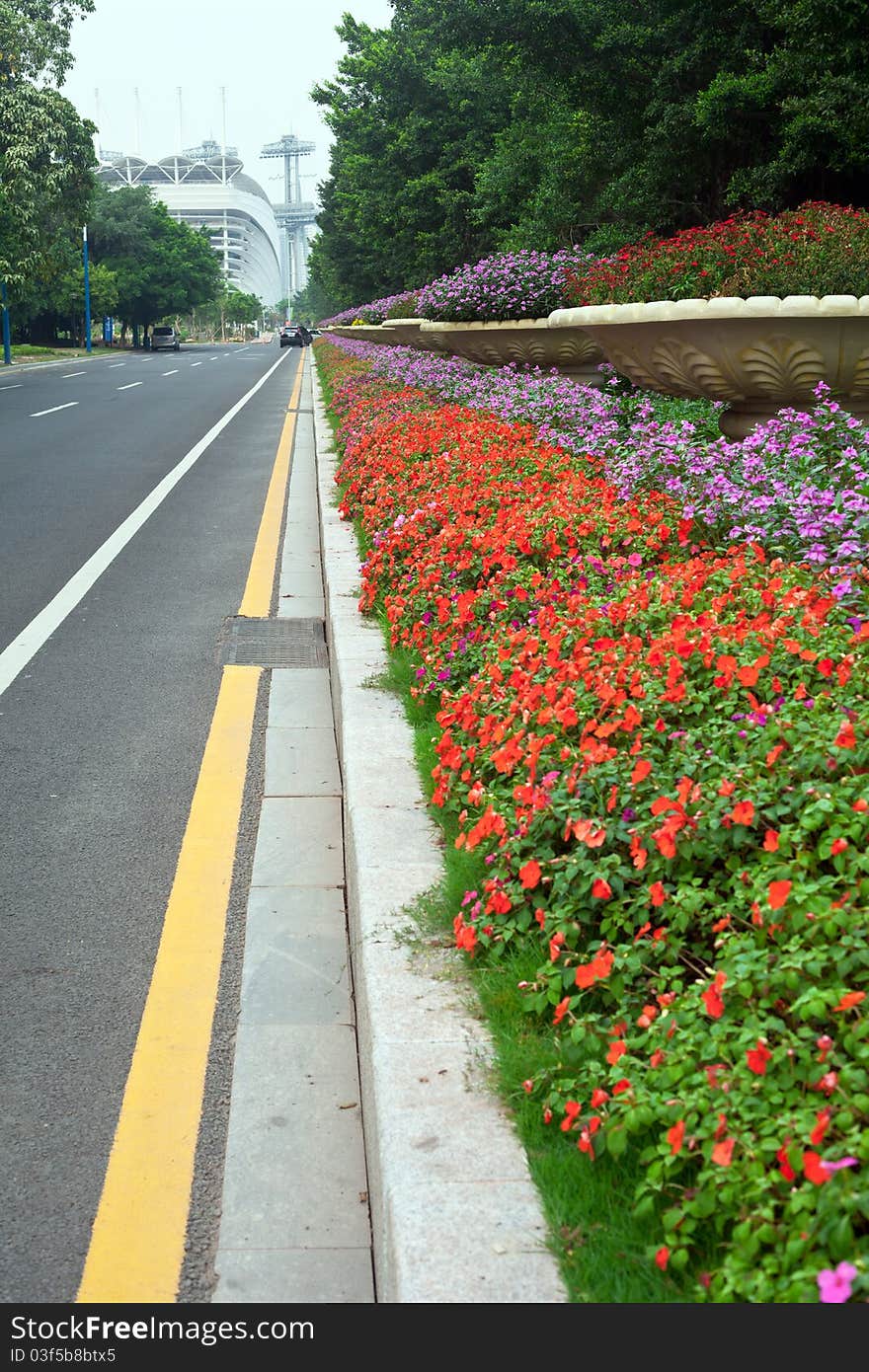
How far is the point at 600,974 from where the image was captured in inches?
92.3

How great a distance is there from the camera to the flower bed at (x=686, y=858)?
187 centimetres

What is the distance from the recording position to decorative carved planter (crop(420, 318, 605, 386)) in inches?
417

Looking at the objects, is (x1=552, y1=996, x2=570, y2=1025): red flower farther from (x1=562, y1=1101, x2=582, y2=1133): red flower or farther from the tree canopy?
the tree canopy

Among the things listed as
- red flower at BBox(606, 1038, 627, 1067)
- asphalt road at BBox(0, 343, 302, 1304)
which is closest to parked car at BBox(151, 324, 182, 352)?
asphalt road at BBox(0, 343, 302, 1304)

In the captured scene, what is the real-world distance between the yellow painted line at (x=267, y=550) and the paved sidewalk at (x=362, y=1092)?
3220mm

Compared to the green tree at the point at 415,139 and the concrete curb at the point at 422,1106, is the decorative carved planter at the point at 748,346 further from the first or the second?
the green tree at the point at 415,139

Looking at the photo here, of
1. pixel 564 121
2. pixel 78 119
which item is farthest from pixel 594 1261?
pixel 78 119

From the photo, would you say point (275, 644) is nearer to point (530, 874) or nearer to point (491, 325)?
point (530, 874)

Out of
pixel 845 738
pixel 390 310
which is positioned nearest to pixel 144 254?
pixel 390 310

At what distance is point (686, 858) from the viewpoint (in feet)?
8.45

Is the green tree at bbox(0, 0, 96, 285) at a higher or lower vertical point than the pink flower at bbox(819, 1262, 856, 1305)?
higher

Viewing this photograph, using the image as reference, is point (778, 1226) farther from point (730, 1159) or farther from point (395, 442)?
point (395, 442)

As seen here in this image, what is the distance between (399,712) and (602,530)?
3.30ft

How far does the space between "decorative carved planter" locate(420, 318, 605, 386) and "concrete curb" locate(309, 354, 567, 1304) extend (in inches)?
281
